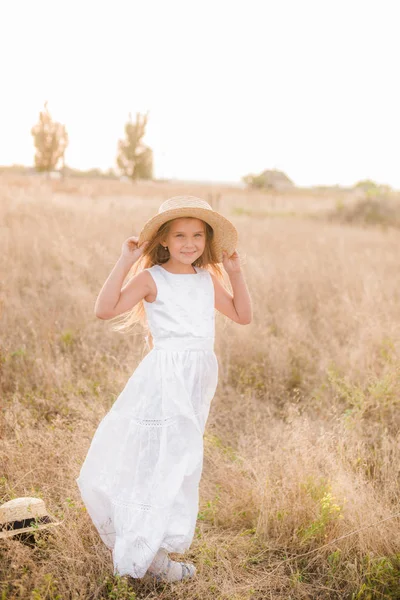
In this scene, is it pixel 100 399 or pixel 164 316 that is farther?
pixel 100 399

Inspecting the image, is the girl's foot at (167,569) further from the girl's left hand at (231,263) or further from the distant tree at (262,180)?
the distant tree at (262,180)

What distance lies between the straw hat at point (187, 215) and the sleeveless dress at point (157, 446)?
0.20 metres

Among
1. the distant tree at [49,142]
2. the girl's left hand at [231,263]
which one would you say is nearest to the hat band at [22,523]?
the girl's left hand at [231,263]

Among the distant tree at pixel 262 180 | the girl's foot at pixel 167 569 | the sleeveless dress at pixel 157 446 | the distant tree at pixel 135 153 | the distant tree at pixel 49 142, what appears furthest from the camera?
the distant tree at pixel 135 153

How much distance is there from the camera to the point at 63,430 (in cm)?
329

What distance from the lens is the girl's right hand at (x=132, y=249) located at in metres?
2.20

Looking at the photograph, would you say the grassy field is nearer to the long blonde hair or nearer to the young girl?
the young girl

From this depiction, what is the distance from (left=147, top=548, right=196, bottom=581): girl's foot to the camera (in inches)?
89.0

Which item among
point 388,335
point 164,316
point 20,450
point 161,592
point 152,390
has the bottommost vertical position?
point 161,592

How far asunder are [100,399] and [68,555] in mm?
1361

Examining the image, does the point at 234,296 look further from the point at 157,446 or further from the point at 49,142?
the point at 49,142

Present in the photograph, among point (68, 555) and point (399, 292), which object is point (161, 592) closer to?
point (68, 555)

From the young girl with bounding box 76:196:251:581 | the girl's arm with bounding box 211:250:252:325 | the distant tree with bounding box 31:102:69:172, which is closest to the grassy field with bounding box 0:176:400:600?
the young girl with bounding box 76:196:251:581

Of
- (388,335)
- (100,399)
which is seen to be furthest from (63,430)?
(388,335)
